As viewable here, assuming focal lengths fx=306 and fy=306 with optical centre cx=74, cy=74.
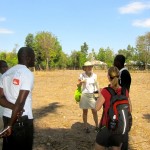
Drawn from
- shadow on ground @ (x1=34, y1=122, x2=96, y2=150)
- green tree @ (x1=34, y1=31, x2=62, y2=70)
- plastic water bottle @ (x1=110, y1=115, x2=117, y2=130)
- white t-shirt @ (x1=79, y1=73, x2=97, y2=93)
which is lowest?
shadow on ground @ (x1=34, y1=122, x2=96, y2=150)

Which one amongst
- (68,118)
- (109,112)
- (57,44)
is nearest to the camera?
(109,112)

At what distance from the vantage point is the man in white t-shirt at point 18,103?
3.30 metres

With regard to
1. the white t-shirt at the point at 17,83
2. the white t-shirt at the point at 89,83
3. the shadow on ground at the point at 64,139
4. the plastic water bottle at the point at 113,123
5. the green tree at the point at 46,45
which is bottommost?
the shadow on ground at the point at 64,139

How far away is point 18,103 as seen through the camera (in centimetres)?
329

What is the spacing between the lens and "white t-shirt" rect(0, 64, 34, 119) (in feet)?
11.0

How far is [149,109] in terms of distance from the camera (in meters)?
11.2

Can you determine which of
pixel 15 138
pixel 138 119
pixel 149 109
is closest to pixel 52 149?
pixel 15 138

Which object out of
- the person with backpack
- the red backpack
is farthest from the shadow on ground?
the red backpack

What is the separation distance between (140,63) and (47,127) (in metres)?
79.4

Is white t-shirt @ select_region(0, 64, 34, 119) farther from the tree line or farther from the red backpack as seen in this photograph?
the tree line

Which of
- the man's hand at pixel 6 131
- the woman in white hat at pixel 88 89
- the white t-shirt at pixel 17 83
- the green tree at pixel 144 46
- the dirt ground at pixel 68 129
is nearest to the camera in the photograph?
the man's hand at pixel 6 131

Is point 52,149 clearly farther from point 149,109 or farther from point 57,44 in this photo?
point 57,44

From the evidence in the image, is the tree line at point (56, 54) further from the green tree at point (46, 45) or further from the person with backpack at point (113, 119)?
the person with backpack at point (113, 119)

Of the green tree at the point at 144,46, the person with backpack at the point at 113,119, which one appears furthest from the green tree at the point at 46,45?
the person with backpack at the point at 113,119
